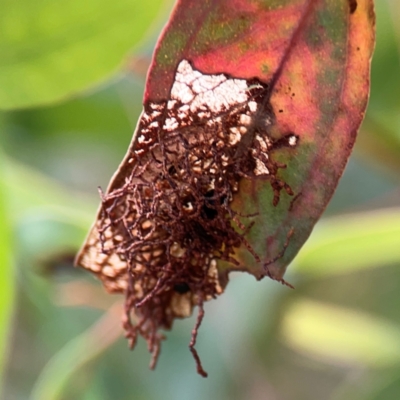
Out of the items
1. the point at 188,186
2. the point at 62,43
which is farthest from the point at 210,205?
the point at 62,43

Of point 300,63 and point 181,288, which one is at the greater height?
point 300,63

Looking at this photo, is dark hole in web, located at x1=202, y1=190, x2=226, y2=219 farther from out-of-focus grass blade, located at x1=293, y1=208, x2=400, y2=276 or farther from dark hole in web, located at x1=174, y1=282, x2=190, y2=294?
out-of-focus grass blade, located at x1=293, y1=208, x2=400, y2=276

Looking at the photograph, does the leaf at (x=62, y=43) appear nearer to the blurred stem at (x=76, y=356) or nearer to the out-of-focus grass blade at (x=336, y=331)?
the blurred stem at (x=76, y=356)

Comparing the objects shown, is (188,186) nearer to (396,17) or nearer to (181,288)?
(181,288)

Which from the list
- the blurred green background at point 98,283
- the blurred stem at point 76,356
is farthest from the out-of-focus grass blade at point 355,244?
the blurred stem at point 76,356

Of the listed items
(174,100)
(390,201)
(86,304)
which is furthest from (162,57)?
(390,201)

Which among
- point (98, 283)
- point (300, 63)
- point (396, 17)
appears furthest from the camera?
point (98, 283)
